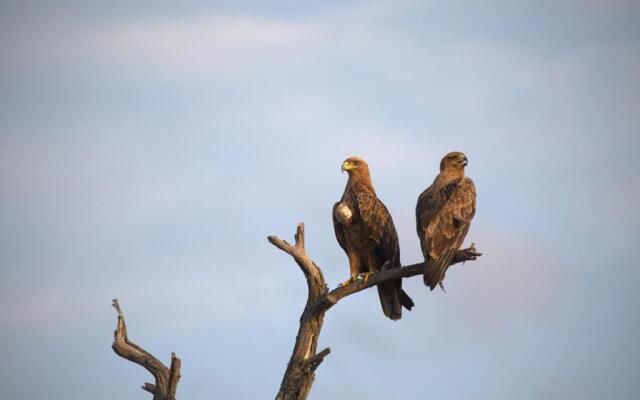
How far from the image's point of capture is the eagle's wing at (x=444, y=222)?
12.3m

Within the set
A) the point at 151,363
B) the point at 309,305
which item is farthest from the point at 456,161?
the point at 151,363

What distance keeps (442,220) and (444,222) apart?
0.14 feet

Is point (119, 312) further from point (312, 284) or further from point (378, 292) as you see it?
point (378, 292)

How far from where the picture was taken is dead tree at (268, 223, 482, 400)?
11.8 metres

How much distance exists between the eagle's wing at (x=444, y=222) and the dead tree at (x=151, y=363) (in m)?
3.47

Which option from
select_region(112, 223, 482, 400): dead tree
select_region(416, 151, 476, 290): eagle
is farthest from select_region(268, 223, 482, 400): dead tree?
select_region(416, 151, 476, 290): eagle

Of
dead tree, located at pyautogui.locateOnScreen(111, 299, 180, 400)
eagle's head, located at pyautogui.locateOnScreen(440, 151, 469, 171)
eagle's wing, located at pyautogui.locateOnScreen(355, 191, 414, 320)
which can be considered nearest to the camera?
dead tree, located at pyautogui.locateOnScreen(111, 299, 180, 400)

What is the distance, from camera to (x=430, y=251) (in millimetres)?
12523

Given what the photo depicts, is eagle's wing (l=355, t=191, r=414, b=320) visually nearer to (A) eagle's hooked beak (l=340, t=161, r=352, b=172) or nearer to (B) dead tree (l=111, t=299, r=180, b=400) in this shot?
(A) eagle's hooked beak (l=340, t=161, r=352, b=172)

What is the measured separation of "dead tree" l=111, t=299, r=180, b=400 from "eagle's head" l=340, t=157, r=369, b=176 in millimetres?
4374

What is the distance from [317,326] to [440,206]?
102 inches

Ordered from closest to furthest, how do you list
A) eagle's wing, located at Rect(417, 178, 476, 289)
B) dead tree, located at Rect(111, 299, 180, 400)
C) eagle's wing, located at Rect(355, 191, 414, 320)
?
dead tree, located at Rect(111, 299, 180, 400) < eagle's wing, located at Rect(417, 178, 476, 289) < eagle's wing, located at Rect(355, 191, 414, 320)

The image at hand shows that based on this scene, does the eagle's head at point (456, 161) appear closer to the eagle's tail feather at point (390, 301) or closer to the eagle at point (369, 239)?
the eagle at point (369, 239)

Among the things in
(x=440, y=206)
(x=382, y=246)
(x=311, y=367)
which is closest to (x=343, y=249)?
(x=382, y=246)
